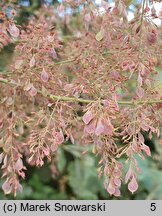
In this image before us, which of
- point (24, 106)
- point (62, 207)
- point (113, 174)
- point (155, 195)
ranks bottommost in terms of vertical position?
point (155, 195)

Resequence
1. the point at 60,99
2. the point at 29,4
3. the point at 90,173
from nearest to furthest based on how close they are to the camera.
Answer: the point at 60,99 < the point at 29,4 < the point at 90,173

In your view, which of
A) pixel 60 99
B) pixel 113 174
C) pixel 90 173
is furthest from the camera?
pixel 90 173

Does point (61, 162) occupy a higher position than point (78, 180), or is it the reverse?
point (61, 162)

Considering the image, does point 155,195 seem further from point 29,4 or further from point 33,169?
point 29,4

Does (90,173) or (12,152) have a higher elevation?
(12,152)

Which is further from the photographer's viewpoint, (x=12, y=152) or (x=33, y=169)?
(x=33, y=169)

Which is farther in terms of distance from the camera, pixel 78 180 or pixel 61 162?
pixel 78 180

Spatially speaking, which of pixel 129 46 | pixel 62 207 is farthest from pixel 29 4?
pixel 129 46

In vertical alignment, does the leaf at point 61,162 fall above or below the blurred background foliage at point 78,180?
above

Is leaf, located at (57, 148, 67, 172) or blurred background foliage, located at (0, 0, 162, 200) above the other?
leaf, located at (57, 148, 67, 172)
